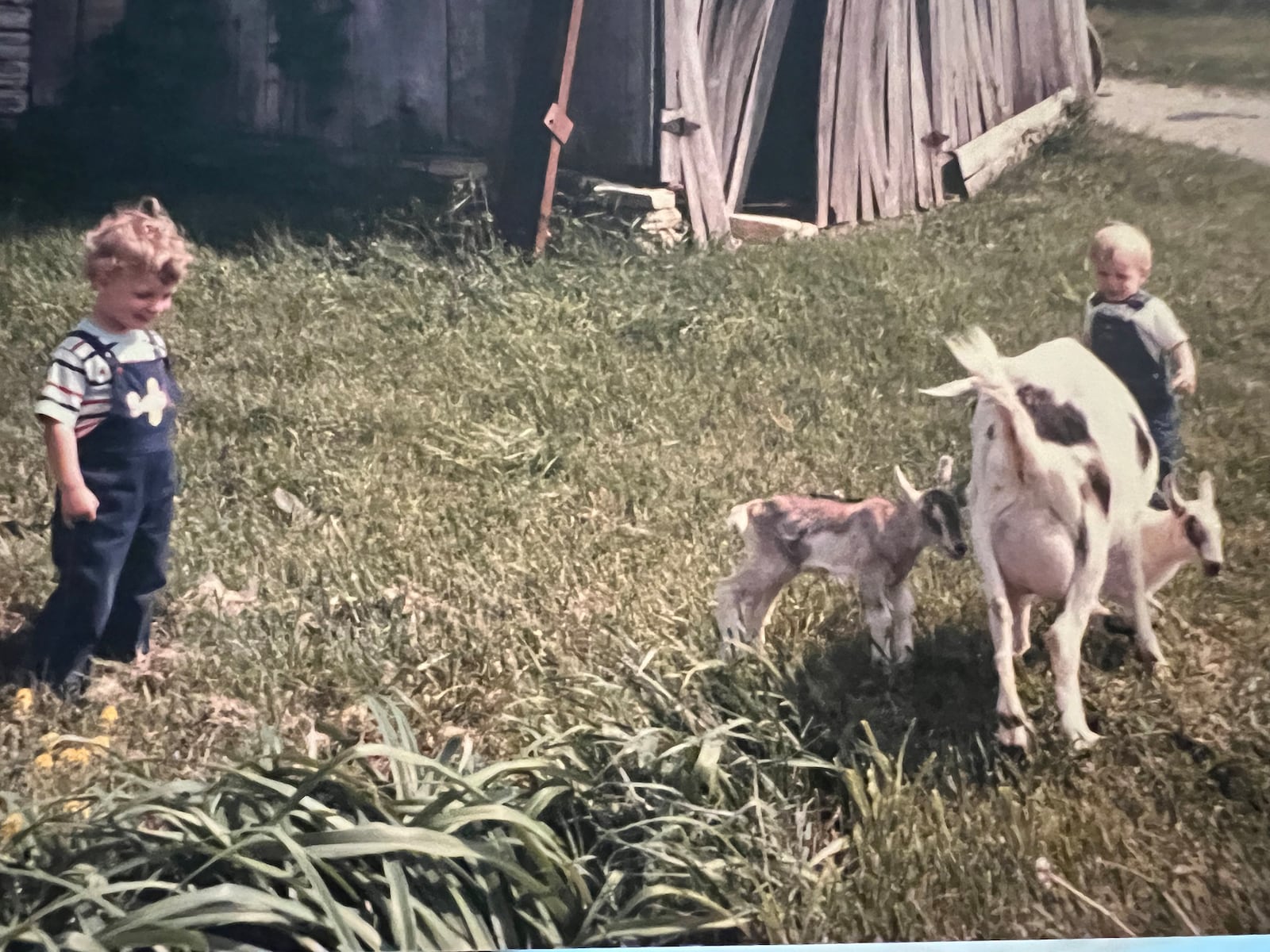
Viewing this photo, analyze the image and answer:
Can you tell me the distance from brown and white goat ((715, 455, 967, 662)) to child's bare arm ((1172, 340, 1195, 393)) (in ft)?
1.58

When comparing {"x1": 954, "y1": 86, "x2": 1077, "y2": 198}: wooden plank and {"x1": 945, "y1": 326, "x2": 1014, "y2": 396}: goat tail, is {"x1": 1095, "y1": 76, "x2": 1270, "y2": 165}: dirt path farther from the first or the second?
{"x1": 945, "y1": 326, "x2": 1014, "y2": 396}: goat tail

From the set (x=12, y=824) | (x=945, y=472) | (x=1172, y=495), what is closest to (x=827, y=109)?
(x=945, y=472)

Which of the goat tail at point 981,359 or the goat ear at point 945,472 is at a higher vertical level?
the goat tail at point 981,359

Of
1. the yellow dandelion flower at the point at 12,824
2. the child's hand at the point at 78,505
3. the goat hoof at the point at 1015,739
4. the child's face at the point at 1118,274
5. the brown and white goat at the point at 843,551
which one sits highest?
the child's face at the point at 1118,274

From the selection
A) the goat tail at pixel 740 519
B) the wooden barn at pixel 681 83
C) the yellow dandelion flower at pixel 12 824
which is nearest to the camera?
the yellow dandelion flower at pixel 12 824

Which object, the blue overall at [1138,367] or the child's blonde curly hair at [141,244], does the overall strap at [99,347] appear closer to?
the child's blonde curly hair at [141,244]

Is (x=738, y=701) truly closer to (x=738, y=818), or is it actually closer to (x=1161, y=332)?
(x=738, y=818)

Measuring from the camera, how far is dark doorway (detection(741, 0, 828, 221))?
2.06 m

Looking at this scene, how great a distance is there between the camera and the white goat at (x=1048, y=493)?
6.61ft

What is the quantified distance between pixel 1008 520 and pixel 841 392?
14.6 inches

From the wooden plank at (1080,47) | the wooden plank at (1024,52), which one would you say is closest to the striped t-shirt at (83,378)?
the wooden plank at (1024,52)

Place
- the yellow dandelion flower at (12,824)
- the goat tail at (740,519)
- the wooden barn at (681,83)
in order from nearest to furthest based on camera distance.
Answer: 1. the yellow dandelion flower at (12,824)
2. the wooden barn at (681,83)
3. the goat tail at (740,519)

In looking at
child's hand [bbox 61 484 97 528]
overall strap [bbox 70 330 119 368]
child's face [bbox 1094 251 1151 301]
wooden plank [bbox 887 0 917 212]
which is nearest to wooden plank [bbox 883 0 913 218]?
wooden plank [bbox 887 0 917 212]

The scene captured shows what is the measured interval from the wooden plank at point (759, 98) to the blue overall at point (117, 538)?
1036 mm
